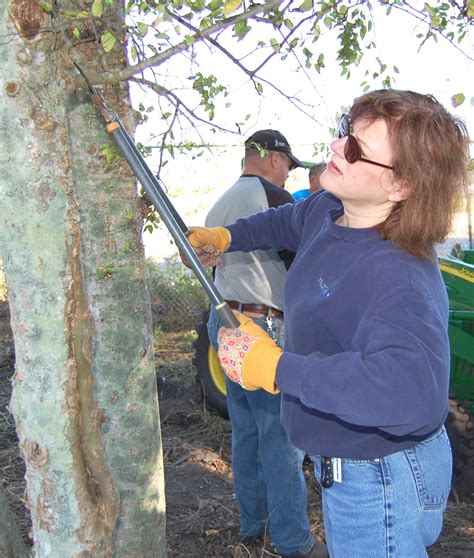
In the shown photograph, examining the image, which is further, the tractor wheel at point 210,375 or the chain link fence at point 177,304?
the chain link fence at point 177,304

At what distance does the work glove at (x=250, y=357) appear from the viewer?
1.86 m

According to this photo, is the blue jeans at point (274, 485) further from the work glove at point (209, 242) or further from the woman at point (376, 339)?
the woman at point (376, 339)

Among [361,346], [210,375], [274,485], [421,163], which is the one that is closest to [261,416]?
[274,485]

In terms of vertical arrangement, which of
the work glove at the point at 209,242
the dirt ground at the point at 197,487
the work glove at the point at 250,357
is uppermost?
the work glove at the point at 209,242

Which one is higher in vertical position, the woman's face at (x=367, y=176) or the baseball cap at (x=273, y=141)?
the baseball cap at (x=273, y=141)

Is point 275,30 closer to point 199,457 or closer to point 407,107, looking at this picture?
point 407,107

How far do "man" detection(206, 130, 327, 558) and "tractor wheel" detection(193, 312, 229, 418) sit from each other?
156cm

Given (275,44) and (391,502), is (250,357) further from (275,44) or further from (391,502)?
(275,44)

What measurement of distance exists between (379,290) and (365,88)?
1.30m

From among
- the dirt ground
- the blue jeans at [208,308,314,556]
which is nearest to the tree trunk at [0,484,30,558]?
the dirt ground

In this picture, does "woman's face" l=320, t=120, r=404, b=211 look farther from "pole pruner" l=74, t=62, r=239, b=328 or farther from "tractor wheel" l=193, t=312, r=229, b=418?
"tractor wheel" l=193, t=312, r=229, b=418

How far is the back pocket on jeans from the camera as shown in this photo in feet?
6.59

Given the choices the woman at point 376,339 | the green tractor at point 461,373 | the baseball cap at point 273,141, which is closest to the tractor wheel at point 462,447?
the green tractor at point 461,373

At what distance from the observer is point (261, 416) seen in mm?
3412
